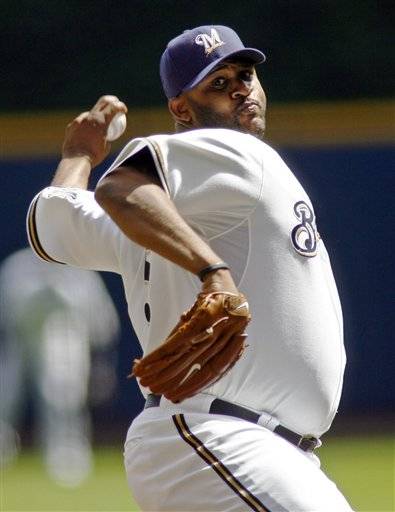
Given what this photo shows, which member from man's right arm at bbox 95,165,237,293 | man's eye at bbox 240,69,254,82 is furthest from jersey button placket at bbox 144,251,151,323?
man's eye at bbox 240,69,254,82

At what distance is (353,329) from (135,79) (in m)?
3.08

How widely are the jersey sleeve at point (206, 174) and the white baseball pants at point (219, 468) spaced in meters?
0.41

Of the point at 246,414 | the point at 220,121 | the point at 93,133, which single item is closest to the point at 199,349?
the point at 246,414

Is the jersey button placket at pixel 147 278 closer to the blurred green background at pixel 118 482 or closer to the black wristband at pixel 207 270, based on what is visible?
the black wristband at pixel 207 270

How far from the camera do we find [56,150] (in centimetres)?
963

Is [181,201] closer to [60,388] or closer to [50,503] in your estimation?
[50,503]

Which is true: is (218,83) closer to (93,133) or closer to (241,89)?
(241,89)

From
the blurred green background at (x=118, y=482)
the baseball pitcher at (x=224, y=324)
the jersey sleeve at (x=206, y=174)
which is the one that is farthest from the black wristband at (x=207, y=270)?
the blurred green background at (x=118, y=482)

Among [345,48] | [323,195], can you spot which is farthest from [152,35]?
[323,195]

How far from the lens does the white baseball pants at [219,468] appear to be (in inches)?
111

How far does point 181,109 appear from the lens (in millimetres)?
3367

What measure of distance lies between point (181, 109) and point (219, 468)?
969 millimetres

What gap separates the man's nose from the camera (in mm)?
3275

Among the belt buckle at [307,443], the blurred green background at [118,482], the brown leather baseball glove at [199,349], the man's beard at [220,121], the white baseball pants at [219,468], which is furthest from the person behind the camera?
the blurred green background at [118,482]
